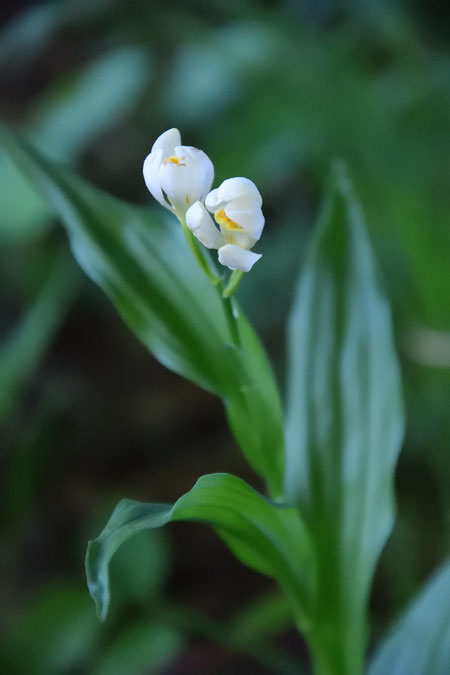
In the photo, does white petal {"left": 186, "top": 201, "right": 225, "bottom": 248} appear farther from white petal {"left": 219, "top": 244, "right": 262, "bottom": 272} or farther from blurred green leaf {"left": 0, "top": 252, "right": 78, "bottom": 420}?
blurred green leaf {"left": 0, "top": 252, "right": 78, "bottom": 420}

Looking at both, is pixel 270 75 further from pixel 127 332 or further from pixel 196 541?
pixel 196 541

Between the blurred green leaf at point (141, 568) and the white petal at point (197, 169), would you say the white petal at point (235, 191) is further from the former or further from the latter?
the blurred green leaf at point (141, 568)

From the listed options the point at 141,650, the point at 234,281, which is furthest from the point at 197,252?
the point at 141,650

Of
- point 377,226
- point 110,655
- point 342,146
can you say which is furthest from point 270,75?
point 110,655

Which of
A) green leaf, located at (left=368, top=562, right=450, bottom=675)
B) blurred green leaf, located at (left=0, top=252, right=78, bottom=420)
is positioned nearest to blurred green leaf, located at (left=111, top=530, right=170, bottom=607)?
blurred green leaf, located at (left=0, top=252, right=78, bottom=420)

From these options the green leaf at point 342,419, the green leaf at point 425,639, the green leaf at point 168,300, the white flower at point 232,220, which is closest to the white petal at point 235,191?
the white flower at point 232,220

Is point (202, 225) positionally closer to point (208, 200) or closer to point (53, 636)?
point (208, 200)
